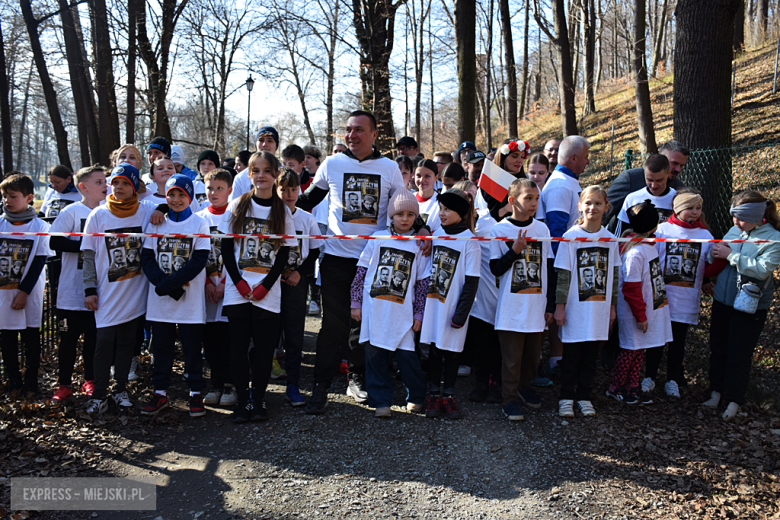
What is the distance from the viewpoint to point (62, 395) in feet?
16.4

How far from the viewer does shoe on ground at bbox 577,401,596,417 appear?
4820mm

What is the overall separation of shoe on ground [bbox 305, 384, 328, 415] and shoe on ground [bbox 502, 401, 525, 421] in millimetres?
1594

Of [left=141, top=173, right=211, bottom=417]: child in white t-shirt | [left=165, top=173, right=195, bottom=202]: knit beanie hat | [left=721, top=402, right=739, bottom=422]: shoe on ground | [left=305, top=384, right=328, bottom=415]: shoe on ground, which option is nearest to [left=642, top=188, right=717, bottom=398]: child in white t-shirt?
[left=721, top=402, right=739, bottom=422]: shoe on ground

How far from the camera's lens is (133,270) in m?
4.84

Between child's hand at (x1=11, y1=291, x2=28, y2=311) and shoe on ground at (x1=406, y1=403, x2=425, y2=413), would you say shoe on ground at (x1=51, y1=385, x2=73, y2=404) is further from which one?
shoe on ground at (x1=406, y1=403, x2=425, y2=413)

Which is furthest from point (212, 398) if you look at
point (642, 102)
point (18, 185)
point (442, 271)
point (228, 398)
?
point (642, 102)

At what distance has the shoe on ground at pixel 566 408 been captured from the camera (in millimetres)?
4785

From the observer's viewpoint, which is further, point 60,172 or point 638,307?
point 60,172

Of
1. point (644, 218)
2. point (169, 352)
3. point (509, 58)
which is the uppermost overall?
point (509, 58)

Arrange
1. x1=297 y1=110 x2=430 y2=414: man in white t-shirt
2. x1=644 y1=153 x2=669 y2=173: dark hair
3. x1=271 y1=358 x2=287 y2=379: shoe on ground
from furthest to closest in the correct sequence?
x1=271 y1=358 x2=287 y2=379: shoe on ground, x1=644 y1=153 x2=669 y2=173: dark hair, x1=297 y1=110 x2=430 y2=414: man in white t-shirt

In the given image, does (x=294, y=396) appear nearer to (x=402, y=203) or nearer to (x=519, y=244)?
(x=402, y=203)

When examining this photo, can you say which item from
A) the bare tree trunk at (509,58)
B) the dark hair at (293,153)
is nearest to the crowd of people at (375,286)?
the dark hair at (293,153)

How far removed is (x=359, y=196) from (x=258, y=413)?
2069 mm

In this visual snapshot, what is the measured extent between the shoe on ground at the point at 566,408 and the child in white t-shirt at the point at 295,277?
7.56ft
